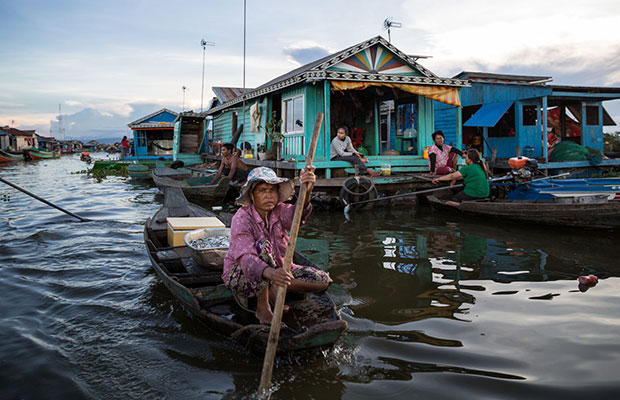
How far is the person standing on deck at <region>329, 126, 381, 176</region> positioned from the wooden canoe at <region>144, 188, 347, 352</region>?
6.91 meters

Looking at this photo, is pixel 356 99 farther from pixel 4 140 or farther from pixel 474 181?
pixel 4 140

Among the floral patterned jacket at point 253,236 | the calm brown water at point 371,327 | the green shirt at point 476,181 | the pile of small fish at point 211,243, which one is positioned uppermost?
the green shirt at point 476,181

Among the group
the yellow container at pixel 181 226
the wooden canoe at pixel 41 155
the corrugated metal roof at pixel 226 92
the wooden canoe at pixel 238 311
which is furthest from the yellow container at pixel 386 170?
the wooden canoe at pixel 41 155

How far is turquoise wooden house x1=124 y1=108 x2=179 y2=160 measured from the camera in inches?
1104

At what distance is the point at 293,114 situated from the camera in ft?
44.1

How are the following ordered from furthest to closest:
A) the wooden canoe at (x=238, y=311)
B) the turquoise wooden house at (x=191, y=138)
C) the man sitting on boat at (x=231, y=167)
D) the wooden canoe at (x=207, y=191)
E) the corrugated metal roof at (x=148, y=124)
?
the corrugated metal roof at (x=148, y=124), the turquoise wooden house at (x=191, y=138), the man sitting on boat at (x=231, y=167), the wooden canoe at (x=207, y=191), the wooden canoe at (x=238, y=311)

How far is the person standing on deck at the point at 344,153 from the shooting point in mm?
11820

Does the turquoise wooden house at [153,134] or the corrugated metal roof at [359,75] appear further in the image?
the turquoise wooden house at [153,134]

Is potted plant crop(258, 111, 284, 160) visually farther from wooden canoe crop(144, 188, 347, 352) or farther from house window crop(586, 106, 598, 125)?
house window crop(586, 106, 598, 125)

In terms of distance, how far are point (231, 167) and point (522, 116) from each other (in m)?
11.4

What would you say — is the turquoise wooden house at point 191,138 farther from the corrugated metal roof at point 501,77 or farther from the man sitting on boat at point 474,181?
the man sitting on boat at point 474,181

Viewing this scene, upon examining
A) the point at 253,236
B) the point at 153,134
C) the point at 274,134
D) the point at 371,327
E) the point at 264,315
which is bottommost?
the point at 371,327

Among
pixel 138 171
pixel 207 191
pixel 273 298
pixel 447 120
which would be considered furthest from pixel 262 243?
pixel 138 171

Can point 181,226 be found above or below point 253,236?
below
